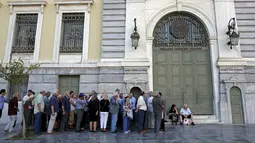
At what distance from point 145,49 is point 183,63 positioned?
2.57 meters

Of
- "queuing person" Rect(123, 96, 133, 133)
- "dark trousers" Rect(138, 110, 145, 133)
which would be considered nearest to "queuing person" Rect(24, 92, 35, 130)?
"queuing person" Rect(123, 96, 133, 133)

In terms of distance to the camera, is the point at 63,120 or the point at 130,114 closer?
the point at 130,114

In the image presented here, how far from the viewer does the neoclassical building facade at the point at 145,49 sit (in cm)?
1173

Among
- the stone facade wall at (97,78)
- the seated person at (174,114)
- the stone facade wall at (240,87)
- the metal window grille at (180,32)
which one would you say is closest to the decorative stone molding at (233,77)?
the stone facade wall at (240,87)

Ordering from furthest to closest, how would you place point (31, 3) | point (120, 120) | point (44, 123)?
point (31, 3) < point (120, 120) < point (44, 123)

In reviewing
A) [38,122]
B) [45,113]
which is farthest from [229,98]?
[38,122]

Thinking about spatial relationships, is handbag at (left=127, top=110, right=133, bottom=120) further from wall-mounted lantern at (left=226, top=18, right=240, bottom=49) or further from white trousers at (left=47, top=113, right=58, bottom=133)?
wall-mounted lantern at (left=226, top=18, right=240, bottom=49)

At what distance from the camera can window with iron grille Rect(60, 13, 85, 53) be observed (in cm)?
1298

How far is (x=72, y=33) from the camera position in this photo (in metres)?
13.3

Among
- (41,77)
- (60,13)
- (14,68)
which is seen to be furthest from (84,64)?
(14,68)

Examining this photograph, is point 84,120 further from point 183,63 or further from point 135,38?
point 183,63

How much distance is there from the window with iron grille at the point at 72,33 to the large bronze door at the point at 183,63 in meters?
4.95

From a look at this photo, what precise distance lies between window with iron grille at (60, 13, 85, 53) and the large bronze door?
16.2ft

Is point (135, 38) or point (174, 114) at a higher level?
point (135, 38)
